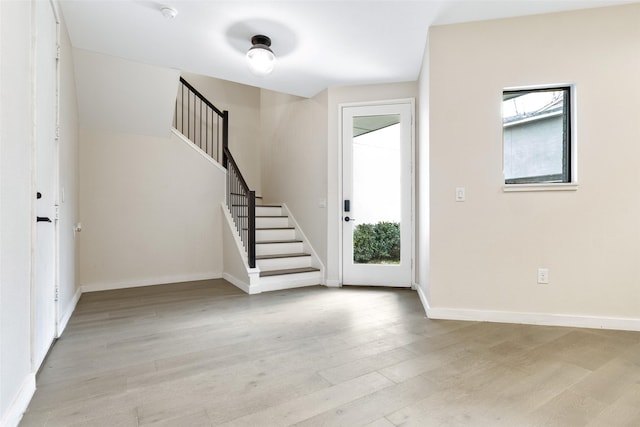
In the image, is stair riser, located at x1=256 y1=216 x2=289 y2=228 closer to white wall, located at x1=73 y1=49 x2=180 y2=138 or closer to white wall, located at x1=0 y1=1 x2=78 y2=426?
white wall, located at x1=73 y1=49 x2=180 y2=138

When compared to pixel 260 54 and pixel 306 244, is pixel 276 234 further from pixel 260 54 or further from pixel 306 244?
pixel 260 54

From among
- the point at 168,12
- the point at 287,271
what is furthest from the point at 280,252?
the point at 168,12

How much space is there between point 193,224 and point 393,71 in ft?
11.5

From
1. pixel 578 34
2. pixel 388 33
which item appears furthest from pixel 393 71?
pixel 578 34

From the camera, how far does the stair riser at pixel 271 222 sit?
5.06 meters

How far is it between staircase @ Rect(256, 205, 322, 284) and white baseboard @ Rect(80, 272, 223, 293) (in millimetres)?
967

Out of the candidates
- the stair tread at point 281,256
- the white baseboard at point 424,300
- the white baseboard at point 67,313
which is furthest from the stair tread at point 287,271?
the white baseboard at point 67,313

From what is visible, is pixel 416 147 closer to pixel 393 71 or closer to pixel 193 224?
pixel 393 71

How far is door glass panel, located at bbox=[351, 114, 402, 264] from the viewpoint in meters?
4.16

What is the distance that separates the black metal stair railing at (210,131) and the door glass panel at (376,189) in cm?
164

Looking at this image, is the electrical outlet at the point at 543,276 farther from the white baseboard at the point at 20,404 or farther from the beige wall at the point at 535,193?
the white baseboard at the point at 20,404

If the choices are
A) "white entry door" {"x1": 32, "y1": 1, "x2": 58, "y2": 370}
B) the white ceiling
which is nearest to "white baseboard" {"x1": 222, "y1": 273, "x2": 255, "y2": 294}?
"white entry door" {"x1": 32, "y1": 1, "x2": 58, "y2": 370}

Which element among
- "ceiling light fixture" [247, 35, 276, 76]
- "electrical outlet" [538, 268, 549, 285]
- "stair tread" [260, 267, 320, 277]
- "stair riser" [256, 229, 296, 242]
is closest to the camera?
"electrical outlet" [538, 268, 549, 285]

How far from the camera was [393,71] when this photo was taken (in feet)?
12.6
